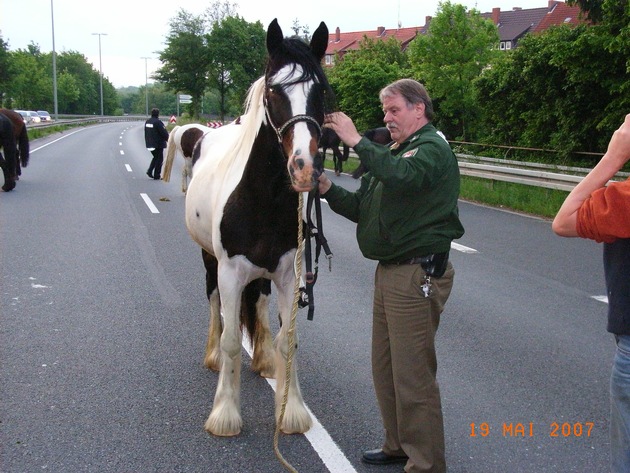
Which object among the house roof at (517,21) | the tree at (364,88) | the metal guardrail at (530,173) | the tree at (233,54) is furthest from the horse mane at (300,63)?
the house roof at (517,21)

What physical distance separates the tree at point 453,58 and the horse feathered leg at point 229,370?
1959 cm

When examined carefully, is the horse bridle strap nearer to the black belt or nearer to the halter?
the halter

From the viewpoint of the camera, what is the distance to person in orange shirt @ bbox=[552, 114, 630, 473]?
214 cm

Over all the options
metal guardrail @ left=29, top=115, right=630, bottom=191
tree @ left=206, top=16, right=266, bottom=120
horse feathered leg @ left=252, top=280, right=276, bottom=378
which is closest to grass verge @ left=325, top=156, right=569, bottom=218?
metal guardrail @ left=29, top=115, right=630, bottom=191

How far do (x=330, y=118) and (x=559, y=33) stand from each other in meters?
13.8

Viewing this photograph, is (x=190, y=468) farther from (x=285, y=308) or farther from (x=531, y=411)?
(x=531, y=411)

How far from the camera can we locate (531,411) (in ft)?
13.5

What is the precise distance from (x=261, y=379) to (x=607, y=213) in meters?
3.12

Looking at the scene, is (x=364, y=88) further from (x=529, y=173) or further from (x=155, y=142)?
(x=529, y=173)

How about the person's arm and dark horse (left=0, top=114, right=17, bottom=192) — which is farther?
dark horse (left=0, top=114, right=17, bottom=192)

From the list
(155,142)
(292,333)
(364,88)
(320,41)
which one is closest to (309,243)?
(292,333)

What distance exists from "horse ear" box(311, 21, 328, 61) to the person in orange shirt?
1.64m

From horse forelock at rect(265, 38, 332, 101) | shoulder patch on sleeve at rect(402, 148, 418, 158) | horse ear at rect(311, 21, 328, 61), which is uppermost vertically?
horse ear at rect(311, 21, 328, 61)

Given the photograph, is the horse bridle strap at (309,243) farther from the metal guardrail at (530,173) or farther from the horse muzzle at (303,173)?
the metal guardrail at (530,173)
